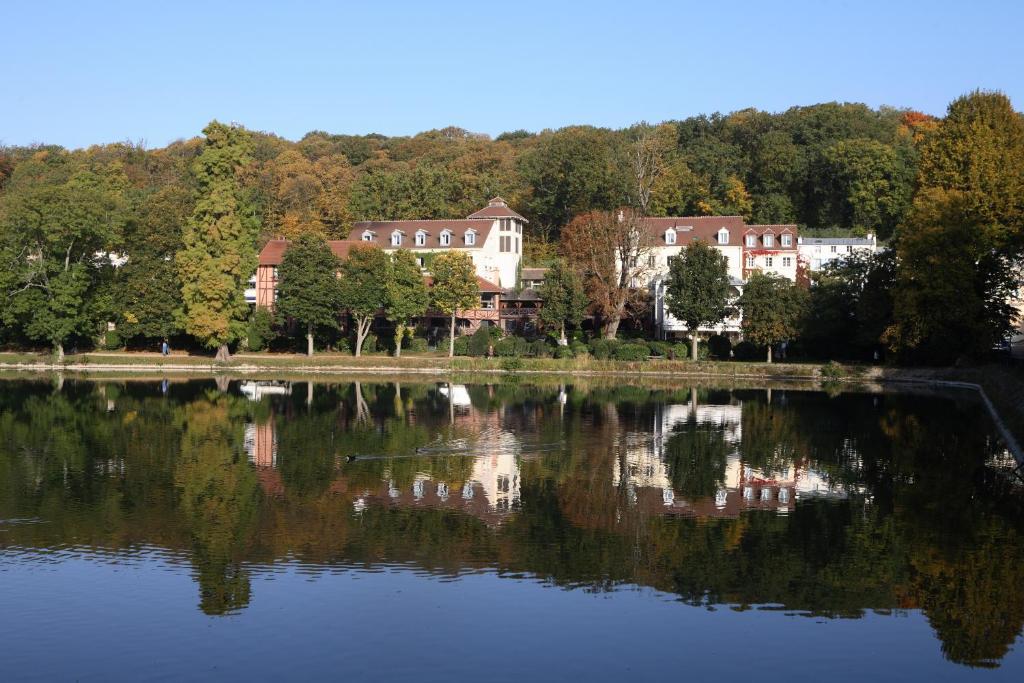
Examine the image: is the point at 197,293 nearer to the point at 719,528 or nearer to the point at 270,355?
the point at 270,355

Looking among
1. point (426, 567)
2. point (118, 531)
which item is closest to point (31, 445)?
point (118, 531)

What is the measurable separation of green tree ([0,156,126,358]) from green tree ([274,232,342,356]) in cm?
1072

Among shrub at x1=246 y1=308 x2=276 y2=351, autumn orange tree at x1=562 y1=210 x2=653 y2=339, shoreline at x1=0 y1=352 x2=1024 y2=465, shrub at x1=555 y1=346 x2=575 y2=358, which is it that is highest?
autumn orange tree at x1=562 y1=210 x2=653 y2=339

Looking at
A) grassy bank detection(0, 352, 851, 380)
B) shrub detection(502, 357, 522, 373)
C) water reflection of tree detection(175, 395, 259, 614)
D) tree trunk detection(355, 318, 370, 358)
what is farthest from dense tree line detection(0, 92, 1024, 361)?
water reflection of tree detection(175, 395, 259, 614)

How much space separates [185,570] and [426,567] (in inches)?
166

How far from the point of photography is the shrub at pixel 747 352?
65062mm

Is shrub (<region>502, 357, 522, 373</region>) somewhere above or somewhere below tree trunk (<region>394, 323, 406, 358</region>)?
below

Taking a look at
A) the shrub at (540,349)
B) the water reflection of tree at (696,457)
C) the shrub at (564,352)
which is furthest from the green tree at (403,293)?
the water reflection of tree at (696,457)

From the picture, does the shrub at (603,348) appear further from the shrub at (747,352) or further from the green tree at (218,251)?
the green tree at (218,251)

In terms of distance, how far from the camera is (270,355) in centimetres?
6681

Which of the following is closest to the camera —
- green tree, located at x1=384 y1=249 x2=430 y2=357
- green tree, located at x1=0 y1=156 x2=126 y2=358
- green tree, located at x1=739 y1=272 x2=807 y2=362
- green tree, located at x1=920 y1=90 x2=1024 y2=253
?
green tree, located at x1=920 y1=90 x2=1024 y2=253

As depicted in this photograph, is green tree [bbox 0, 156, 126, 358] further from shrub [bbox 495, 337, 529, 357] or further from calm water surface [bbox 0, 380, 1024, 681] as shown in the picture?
calm water surface [bbox 0, 380, 1024, 681]

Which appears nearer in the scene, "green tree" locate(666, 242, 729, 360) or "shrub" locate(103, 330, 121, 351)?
"green tree" locate(666, 242, 729, 360)

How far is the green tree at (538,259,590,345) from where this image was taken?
215 feet
